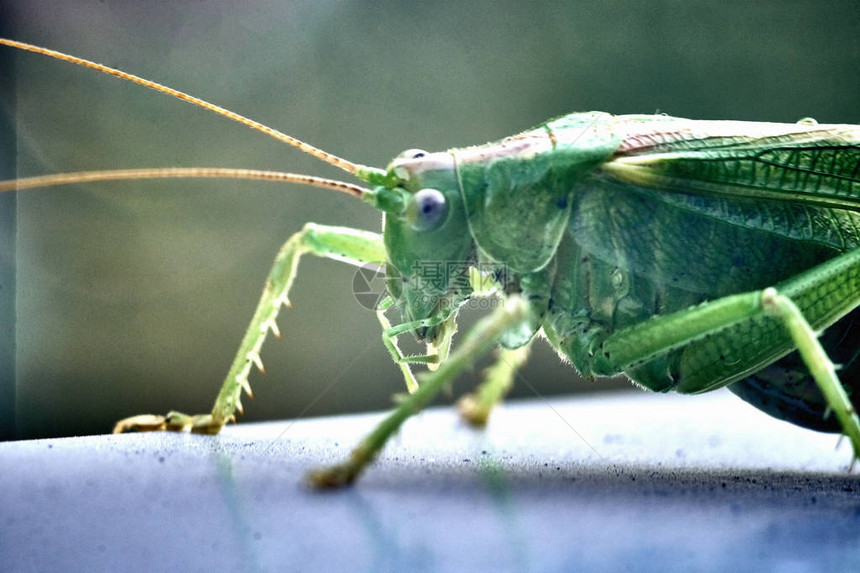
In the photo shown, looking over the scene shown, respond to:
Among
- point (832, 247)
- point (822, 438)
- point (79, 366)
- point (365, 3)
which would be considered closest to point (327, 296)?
point (79, 366)

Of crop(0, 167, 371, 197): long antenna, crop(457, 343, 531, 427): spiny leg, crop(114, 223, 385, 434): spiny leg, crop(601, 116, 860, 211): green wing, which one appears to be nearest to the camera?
crop(457, 343, 531, 427): spiny leg

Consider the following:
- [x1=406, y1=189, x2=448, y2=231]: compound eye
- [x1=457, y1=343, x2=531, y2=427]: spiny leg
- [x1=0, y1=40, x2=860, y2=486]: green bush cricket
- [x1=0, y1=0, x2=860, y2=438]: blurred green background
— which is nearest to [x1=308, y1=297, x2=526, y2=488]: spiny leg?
[x1=457, y1=343, x2=531, y2=427]: spiny leg

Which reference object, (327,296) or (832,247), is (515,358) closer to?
(832,247)

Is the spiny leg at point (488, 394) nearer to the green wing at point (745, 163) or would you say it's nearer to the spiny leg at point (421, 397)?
the spiny leg at point (421, 397)

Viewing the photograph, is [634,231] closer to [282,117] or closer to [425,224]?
[425,224]

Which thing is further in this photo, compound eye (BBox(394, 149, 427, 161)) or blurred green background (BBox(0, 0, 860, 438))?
blurred green background (BBox(0, 0, 860, 438))

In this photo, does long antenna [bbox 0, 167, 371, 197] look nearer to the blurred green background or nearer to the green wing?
the green wing
